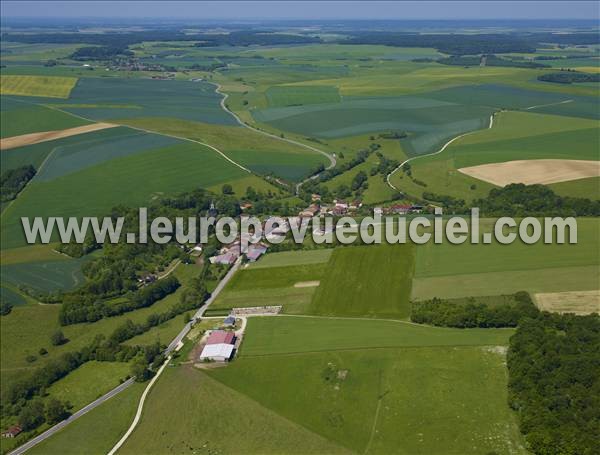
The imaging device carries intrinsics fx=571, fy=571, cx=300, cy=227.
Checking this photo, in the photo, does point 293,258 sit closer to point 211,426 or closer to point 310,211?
point 310,211

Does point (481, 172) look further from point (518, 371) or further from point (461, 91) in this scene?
point (461, 91)

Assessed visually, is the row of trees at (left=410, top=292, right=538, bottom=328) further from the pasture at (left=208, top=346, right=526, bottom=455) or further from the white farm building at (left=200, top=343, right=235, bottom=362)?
the white farm building at (left=200, top=343, right=235, bottom=362)

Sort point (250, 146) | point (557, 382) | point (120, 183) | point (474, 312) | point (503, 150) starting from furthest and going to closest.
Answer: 1. point (250, 146)
2. point (503, 150)
3. point (120, 183)
4. point (474, 312)
5. point (557, 382)

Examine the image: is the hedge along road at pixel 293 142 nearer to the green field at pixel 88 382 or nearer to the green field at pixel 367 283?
the green field at pixel 367 283

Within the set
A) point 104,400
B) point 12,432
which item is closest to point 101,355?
point 104,400

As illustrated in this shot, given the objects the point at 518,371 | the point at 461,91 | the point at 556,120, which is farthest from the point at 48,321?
the point at 461,91

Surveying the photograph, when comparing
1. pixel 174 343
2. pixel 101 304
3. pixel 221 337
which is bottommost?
pixel 174 343

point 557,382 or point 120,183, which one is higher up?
point 120,183
